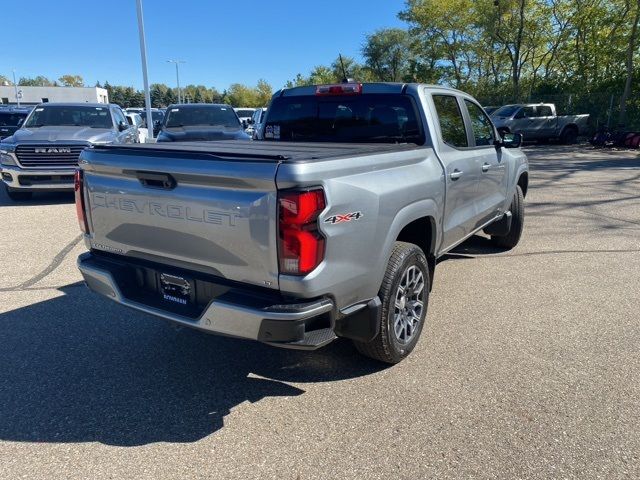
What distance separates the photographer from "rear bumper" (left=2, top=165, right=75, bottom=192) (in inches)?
349

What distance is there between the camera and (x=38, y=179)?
29.5 feet

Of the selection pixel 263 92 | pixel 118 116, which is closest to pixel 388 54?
pixel 263 92

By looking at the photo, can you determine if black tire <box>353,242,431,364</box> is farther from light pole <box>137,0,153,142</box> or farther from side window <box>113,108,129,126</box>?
light pole <box>137,0,153,142</box>

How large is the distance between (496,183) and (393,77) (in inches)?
2093

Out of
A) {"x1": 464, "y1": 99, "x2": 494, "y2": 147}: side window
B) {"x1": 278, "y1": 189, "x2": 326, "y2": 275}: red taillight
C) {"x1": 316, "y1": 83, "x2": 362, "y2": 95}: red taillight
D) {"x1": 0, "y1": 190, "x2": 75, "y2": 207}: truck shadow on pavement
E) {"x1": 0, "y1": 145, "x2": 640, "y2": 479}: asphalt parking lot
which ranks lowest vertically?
{"x1": 0, "y1": 145, "x2": 640, "y2": 479}: asphalt parking lot

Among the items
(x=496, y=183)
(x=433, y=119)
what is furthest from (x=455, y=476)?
(x=496, y=183)

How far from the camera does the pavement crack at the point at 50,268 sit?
4.89 m

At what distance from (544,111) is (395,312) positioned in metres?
22.7

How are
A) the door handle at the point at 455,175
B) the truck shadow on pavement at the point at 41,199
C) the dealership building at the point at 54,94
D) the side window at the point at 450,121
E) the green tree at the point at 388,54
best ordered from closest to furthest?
the door handle at the point at 455,175 → the side window at the point at 450,121 → the truck shadow on pavement at the point at 41,199 → the green tree at the point at 388,54 → the dealership building at the point at 54,94

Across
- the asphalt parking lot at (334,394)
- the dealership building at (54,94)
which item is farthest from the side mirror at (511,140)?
the dealership building at (54,94)

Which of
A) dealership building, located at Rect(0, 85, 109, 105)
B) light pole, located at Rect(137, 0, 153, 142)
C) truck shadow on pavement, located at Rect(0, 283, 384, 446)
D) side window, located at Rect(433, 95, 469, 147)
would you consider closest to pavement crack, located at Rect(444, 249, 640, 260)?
side window, located at Rect(433, 95, 469, 147)

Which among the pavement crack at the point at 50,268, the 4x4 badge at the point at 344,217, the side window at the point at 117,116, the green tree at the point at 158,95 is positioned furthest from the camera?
the green tree at the point at 158,95

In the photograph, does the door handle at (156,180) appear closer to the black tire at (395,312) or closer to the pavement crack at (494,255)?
the black tire at (395,312)

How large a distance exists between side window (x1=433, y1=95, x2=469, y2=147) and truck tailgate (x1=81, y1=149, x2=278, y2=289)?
2.24 m
